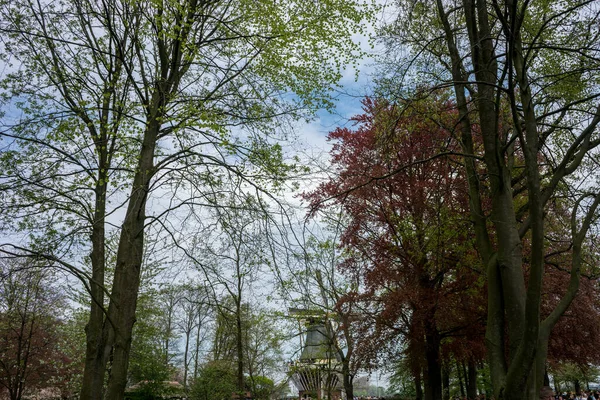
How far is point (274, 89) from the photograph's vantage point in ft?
20.8

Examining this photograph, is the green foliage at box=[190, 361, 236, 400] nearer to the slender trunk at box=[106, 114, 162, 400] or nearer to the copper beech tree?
the copper beech tree

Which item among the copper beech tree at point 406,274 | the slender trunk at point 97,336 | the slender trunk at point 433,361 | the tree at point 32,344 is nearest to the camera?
the slender trunk at point 97,336

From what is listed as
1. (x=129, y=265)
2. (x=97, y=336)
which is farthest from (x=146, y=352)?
(x=129, y=265)

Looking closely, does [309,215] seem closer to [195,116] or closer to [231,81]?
[195,116]

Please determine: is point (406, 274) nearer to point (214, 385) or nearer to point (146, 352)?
A: point (214, 385)

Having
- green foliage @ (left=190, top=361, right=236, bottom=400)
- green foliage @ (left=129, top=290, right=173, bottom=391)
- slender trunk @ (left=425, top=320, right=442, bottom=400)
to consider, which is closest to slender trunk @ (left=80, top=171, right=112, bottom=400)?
slender trunk @ (left=425, top=320, right=442, bottom=400)

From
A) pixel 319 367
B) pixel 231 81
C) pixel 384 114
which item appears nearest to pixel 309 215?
pixel 231 81

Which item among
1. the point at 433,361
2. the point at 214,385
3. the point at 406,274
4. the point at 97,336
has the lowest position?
the point at 214,385

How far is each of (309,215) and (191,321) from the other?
3055cm

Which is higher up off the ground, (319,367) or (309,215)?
(309,215)

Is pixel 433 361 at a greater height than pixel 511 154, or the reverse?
pixel 511 154

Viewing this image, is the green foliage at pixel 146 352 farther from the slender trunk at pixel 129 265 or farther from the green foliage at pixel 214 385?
the slender trunk at pixel 129 265

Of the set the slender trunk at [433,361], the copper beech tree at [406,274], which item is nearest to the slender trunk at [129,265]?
the copper beech tree at [406,274]

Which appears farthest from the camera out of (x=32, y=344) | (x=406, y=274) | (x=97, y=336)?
(x=32, y=344)
